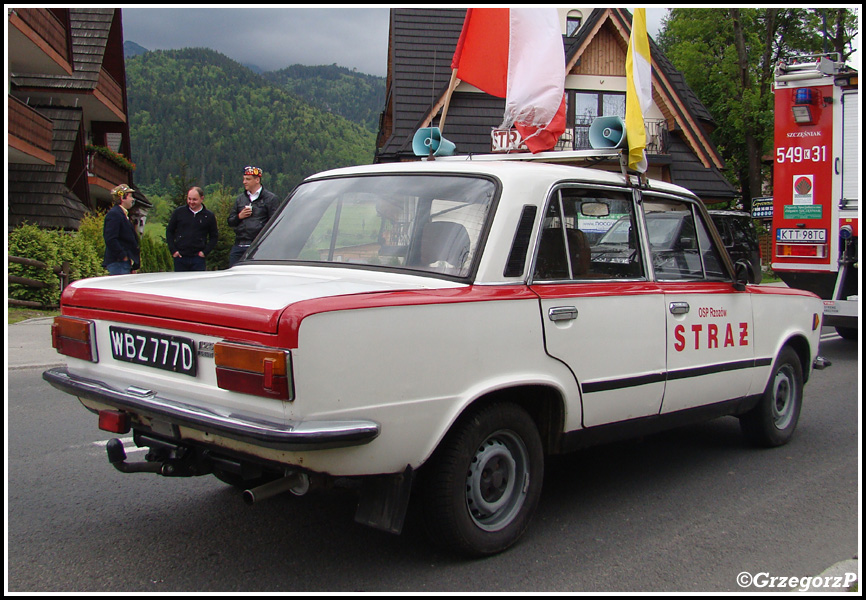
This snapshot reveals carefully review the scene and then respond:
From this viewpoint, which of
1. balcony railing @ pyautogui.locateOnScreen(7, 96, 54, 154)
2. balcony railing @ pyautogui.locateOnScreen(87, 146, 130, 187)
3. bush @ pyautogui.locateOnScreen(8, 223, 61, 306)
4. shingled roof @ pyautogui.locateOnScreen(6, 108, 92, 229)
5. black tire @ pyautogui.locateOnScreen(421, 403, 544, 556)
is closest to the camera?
black tire @ pyautogui.locateOnScreen(421, 403, 544, 556)

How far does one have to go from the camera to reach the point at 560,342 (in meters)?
3.80

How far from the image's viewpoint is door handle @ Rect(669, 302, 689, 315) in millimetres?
4504

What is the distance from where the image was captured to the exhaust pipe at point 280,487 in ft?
10.4

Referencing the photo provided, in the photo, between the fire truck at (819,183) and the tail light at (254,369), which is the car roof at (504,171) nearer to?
the tail light at (254,369)

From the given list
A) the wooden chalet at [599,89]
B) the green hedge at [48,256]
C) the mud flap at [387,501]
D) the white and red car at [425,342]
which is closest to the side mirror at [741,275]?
the white and red car at [425,342]

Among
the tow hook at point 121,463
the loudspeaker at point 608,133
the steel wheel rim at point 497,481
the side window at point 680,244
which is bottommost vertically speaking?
the steel wheel rim at point 497,481

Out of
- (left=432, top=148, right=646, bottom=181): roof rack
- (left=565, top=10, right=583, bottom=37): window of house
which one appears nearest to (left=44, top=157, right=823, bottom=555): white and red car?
(left=432, top=148, right=646, bottom=181): roof rack

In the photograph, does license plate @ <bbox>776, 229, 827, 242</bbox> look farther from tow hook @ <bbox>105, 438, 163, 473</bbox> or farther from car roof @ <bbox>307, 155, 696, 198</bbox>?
tow hook @ <bbox>105, 438, 163, 473</bbox>

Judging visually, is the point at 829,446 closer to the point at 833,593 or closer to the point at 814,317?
the point at 814,317

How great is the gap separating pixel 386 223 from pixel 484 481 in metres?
1.37

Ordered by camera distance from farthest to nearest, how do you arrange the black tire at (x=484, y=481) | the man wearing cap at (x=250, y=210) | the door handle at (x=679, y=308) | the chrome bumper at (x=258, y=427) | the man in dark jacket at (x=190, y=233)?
the man in dark jacket at (x=190, y=233) < the man wearing cap at (x=250, y=210) < the door handle at (x=679, y=308) < the black tire at (x=484, y=481) < the chrome bumper at (x=258, y=427)

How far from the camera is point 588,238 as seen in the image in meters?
4.21

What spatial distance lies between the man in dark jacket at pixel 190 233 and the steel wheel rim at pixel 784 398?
6229 millimetres

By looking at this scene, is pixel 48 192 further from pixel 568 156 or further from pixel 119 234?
pixel 568 156
